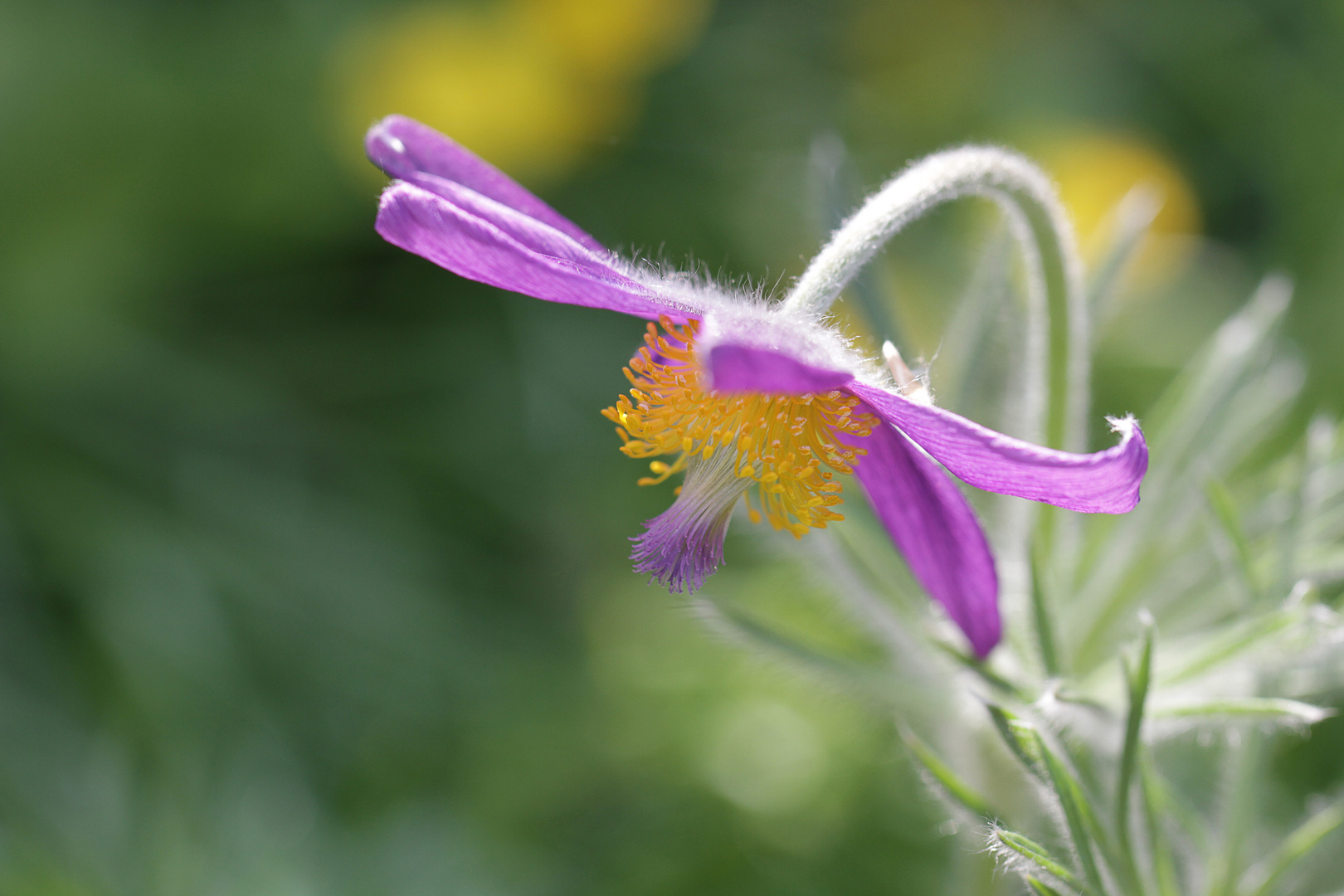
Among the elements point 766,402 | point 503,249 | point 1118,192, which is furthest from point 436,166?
point 1118,192

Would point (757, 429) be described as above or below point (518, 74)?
below

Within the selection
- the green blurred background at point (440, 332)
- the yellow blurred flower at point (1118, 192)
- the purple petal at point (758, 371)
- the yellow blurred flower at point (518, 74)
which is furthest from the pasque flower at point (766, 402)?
the yellow blurred flower at point (518, 74)

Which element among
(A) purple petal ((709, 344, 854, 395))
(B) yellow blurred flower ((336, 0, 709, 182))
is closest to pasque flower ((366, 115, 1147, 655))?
(A) purple petal ((709, 344, 854, 395))

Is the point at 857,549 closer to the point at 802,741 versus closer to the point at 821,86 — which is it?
the point at 802,741

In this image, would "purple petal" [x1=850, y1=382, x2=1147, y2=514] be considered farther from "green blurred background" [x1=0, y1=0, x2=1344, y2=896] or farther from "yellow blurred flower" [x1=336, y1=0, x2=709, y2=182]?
"yellow blurred flower" [x1=336, y1=0, x2=709, y2=182]

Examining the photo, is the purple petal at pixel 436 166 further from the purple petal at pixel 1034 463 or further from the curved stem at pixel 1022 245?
the purple petal at pixel 1034 463

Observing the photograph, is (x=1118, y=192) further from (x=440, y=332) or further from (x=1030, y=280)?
(x=440, y=332)
